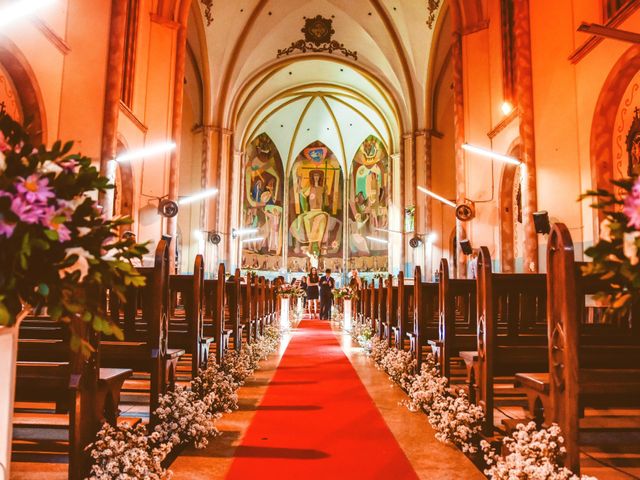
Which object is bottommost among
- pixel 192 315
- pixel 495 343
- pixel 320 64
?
pixel 495 343

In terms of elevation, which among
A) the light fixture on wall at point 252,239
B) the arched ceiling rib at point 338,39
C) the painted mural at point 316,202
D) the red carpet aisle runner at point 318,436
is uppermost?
the arched ceiling rib at point 338,39

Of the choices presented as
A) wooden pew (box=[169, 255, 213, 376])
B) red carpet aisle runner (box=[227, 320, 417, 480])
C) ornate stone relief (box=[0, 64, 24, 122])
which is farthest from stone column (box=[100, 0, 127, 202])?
red carpet aisle runner (box=[227, 320, 417, 480])

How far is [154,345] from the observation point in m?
3.33

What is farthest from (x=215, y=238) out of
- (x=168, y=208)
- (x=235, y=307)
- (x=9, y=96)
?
(x=235, y=307)

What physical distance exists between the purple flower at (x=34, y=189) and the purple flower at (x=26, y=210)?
0.05 feet

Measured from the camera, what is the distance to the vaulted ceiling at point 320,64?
56.1ft

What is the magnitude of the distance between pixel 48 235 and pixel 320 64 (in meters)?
21.4

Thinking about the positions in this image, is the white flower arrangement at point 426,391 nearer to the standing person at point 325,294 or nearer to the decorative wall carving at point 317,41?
the standing person at point 325,294

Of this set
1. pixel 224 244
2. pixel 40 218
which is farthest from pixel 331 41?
pixel 40 218

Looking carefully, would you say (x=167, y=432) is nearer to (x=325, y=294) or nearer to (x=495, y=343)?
(x=495, y=343)

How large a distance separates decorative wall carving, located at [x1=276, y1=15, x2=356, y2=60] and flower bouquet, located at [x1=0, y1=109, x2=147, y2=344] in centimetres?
1909

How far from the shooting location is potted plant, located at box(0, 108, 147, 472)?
50.9 inches

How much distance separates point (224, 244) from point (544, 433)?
17.7m

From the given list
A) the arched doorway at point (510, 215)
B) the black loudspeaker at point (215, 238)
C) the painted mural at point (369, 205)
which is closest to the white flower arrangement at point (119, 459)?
the arched doorway at point (510, 215)
